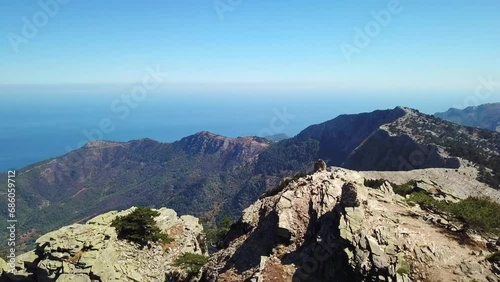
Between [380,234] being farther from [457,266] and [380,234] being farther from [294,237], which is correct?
[294,237]

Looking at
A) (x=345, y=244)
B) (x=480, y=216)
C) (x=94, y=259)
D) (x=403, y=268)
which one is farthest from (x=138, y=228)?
(x=480, y=216)

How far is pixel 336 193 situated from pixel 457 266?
29.5 ft

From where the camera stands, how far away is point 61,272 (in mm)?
27969

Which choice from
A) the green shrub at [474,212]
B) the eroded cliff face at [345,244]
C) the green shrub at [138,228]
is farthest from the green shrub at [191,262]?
the green shrub at [474,212]

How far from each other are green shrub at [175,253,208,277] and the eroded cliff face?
2.99 metres

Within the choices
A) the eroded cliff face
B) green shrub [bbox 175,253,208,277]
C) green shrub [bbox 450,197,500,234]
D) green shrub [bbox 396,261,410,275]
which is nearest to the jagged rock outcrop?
green shrub [bbox 175,253,208,277]

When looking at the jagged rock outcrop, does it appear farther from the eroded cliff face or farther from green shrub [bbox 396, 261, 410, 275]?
green shrub [bbox 396, 261, 410, 275]

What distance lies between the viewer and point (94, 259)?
94.2ft

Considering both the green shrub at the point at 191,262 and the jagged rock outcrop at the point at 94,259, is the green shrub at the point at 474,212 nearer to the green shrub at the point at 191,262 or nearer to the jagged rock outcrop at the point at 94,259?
the green shrub at the point at 191,262

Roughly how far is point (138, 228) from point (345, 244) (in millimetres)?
21069

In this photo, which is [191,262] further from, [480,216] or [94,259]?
[480,216]

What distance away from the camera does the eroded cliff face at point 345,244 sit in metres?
18.5

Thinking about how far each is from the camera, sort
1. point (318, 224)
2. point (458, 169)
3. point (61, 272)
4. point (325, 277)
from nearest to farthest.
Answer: point (325, 277), point (318, 224), point (61, 272), point (458, 169)

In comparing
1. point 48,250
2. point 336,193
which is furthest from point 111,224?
point 336,193
